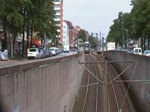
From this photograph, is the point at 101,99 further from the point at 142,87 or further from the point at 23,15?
the point at 23,15

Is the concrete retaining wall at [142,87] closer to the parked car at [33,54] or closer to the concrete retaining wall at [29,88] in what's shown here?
the concrete retaining wall at [29,88]

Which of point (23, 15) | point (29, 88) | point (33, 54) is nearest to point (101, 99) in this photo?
point (29, 88)

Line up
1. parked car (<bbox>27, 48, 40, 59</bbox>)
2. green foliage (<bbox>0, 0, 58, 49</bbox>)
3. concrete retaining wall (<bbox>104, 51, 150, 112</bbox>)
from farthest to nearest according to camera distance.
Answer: parked car (<bbox>27, 48, 40, 59</bbox>), green foliage (<bbox>0, 0, 58, 49</bbox>), concrete retaining wall (<bbox>104, 51, 150, 112</bbox>)

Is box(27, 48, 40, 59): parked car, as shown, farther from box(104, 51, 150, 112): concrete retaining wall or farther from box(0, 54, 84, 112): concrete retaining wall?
box(0, 54, 84, 112): concrete retaining wall

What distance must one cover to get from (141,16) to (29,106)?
239 ft

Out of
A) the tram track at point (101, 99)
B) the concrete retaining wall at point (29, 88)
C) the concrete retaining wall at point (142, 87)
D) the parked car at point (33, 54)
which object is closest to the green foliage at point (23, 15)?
the parked car at point (33, 54)

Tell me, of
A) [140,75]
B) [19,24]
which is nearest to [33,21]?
[19,24]

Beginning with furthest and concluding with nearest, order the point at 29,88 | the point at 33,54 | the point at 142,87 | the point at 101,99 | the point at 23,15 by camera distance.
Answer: the point at 23,15
the point at 33,54
the point at 101,99
the point at 142,87
the point at 29,88

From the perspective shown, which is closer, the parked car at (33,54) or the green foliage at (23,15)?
the green foliage at (23,15)

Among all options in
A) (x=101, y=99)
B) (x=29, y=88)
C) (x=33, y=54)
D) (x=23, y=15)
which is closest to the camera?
(x=29, y=88)

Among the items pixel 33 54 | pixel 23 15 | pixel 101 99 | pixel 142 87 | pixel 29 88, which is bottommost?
pixel 101 99

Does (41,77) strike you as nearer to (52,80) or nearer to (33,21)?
(52,80)

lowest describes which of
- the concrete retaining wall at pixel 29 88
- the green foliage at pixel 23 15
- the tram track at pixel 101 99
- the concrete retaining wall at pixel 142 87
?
the tram track at pixel 101 99

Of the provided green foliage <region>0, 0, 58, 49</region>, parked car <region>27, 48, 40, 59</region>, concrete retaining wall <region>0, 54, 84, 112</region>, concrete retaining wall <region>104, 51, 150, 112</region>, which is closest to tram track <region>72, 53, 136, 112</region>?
concrete retaining wall <region>104, 51, 150, 112</region>
